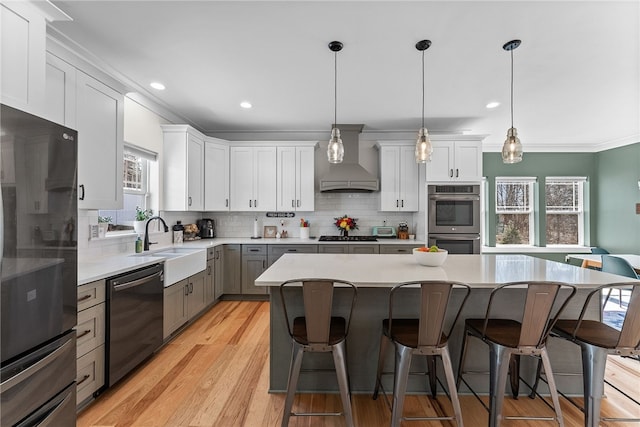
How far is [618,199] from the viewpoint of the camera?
17.8 feet

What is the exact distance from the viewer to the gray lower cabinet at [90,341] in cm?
194

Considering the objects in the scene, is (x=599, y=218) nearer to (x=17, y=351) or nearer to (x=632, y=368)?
(x=632, y=368)

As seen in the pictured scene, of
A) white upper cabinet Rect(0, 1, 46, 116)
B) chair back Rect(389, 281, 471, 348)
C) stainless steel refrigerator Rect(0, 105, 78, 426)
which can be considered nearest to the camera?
stainless steel refrigerator Rect(0, 105, 78, 426)

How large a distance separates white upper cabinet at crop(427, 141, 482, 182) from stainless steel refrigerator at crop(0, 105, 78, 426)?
14.0 feet

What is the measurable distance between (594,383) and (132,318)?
3.16 m

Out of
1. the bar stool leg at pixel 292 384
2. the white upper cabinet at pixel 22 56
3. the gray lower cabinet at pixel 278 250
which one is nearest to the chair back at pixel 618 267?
the gray lower cabinet at pixel 278 250

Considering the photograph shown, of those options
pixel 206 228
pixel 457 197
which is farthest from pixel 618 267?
pixel 206 228

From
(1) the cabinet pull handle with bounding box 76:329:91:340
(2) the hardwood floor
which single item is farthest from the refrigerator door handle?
(2) the hardwood floor

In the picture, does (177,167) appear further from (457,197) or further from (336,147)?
(457,197)

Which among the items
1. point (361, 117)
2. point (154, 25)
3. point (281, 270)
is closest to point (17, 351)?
point (281, 270)

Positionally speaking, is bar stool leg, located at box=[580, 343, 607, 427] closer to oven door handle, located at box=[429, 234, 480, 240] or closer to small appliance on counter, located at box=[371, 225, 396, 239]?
oven door handle, located at box=[429, 234, 480, 240]

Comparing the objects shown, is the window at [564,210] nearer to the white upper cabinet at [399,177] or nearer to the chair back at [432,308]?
the white upper cabinet at [399,177]

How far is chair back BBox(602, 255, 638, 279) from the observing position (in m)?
3.49

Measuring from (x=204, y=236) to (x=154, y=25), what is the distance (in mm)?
3277
